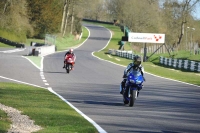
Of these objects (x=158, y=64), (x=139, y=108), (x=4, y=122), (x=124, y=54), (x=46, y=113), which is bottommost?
(x=158, y=64)

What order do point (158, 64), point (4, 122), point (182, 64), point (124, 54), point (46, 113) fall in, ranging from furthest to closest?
point (124, 54) < point (158, 64) < point (182, 64) < point (46, 113) < point (4, 122)

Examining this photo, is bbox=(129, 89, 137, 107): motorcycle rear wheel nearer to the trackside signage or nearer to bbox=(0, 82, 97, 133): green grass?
bbox=(0, 82, 97, 133): green grass

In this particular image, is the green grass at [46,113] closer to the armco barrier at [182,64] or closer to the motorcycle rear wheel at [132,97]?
the motorcycle rear wheel at [132,97]

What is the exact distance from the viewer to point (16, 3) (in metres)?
80.2

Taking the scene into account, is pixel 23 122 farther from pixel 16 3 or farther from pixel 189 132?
pixel 16 3

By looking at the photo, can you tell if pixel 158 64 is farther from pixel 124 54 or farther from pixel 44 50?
pixel 44 50

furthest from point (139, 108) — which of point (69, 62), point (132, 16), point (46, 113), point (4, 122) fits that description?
point (132, 16)

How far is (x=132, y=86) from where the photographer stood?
16391 millimetres

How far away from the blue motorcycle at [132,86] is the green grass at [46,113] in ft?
6.91

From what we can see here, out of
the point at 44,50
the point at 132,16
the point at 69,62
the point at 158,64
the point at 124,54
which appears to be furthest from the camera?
the point at 132,16

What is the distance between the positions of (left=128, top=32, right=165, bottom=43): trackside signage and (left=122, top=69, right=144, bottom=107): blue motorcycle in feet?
179

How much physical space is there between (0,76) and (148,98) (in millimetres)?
9500

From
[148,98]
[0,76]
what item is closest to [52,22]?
[0,76]

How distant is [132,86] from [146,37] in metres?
55.1
